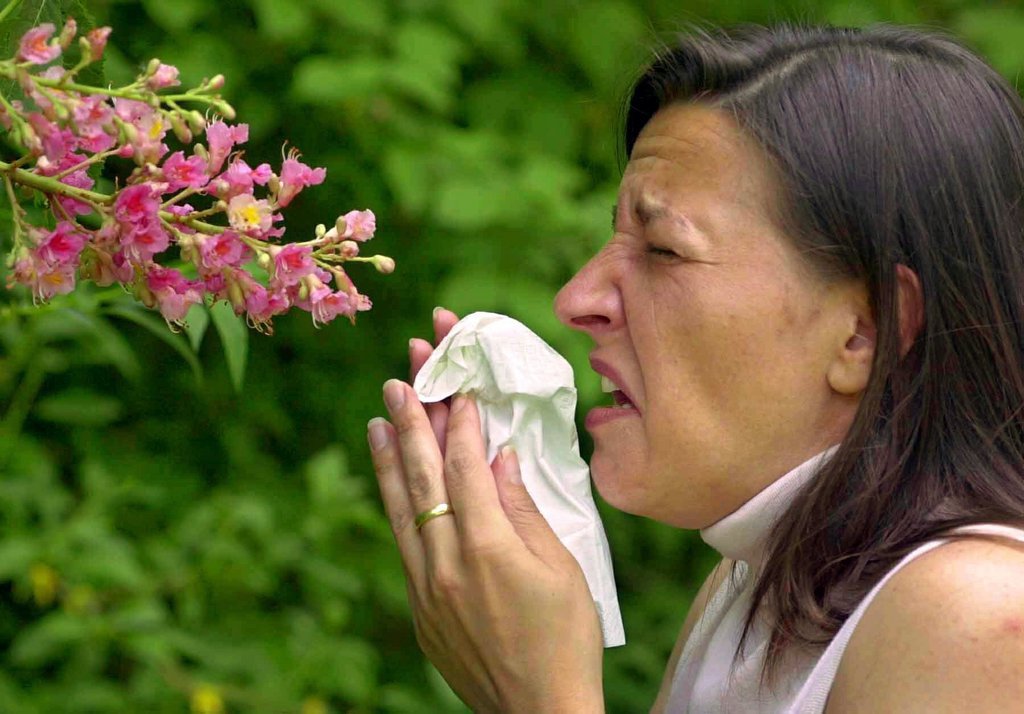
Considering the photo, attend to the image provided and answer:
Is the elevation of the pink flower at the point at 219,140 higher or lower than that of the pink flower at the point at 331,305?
higher

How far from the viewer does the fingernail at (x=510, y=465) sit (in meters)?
1.40

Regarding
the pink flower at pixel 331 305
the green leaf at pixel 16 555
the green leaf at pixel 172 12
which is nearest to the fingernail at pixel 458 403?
the pink flower at pixel 331 305

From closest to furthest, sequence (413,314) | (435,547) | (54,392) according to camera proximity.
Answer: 1. (435,547)
2. (54,392)
3. (413,314)

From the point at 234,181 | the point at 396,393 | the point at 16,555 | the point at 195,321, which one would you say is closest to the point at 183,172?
the point at 234,181

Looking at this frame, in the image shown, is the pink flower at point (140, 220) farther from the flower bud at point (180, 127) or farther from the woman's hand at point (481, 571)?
the woman's hand at point (481, 571)

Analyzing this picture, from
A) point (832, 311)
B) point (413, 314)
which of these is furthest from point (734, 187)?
point (413, 314)

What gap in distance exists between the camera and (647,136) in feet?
4.71

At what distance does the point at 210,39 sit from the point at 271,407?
775 millimetres

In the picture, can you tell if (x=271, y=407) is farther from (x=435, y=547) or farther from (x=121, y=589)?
(x=435, y=547)

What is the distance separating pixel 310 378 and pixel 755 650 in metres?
1.63

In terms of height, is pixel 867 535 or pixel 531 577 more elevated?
pixel 867 535

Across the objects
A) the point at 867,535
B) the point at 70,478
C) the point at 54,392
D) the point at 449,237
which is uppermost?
the point at 867,535

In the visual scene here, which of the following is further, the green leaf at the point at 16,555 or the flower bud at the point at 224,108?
the green leaf at the point at 16,555

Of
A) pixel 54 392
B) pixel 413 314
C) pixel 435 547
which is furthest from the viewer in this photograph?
pixel 413 314
